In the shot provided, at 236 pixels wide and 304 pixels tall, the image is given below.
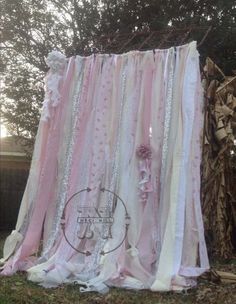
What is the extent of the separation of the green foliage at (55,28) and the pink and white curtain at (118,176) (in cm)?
375

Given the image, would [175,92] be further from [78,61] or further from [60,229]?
[60,229]

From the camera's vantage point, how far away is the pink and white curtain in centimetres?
518

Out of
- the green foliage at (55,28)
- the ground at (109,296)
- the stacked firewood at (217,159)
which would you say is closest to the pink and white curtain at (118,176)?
the ground at (109,296)

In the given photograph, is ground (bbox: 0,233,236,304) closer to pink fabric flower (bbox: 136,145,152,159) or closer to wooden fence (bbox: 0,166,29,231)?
pink fabric flower (bbox: 136,145,152,159)

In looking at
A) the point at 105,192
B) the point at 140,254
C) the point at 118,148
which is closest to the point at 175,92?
the point at 118,148

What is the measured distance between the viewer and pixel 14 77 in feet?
36.7

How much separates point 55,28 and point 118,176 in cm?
617

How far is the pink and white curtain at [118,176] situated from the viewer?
5.18 m

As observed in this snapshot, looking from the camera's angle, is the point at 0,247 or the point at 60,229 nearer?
the point at 60,229

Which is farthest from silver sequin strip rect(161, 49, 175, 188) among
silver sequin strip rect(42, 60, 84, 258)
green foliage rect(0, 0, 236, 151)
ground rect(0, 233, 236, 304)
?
green foliage rect(0, 0, 236, 151)

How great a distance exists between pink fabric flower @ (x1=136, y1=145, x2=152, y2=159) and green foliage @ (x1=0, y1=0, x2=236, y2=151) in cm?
451

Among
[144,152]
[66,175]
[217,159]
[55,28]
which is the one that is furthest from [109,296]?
[55,28]

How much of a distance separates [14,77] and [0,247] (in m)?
4.06

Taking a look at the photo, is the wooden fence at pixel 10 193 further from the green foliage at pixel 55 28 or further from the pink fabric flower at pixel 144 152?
the pink fabric flower at pixel 144 152
